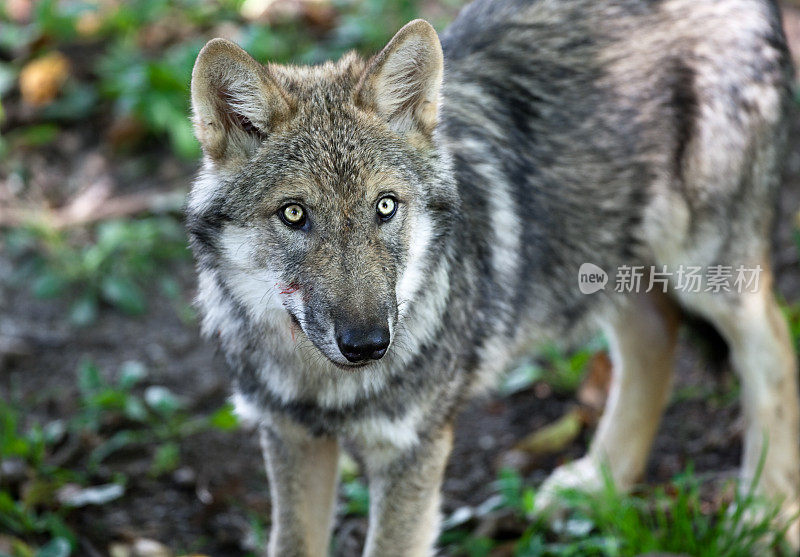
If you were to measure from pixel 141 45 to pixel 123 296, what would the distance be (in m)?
2.31

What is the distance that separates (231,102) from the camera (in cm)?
261

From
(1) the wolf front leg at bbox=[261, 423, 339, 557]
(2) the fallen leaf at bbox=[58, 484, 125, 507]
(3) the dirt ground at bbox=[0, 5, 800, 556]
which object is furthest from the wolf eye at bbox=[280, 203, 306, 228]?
(2) the fallen leaf at bbox=[58, 484, 125, 507]

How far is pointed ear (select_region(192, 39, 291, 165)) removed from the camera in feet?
8.21

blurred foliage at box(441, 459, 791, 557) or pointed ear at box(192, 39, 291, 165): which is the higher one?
pointed ear at box(192, 39, 291, 165)

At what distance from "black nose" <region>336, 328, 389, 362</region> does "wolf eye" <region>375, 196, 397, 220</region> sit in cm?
38

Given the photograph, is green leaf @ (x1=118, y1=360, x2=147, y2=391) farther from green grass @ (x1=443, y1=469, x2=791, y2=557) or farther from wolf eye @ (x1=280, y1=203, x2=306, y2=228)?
wolf eye @ (x1=280, y1=203, x2=306, y2=228)

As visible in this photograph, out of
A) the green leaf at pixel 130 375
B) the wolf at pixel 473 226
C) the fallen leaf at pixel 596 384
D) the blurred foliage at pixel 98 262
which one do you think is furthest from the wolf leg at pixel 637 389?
the blurred foliage at pixel 98 262

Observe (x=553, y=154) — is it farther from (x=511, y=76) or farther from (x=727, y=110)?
(x=727, y=110)

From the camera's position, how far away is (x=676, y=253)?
12.1 ft

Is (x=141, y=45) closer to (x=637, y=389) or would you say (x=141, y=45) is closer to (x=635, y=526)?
(x=637, y=389)

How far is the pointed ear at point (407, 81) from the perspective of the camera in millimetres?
2623

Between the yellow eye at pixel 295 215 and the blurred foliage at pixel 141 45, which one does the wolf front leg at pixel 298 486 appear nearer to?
the yellow eye at pixel 295 215

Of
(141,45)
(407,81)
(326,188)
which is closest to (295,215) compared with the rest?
(326,188)

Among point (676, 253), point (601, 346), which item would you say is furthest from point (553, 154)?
point (601, 346)
